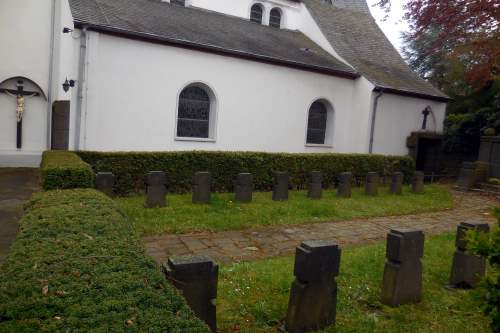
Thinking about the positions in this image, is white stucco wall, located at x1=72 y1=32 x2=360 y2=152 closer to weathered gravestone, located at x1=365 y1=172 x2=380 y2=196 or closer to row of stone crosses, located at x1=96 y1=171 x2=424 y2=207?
row of stone crosses, located at x1=96 y1=171 x2=424 y2=207

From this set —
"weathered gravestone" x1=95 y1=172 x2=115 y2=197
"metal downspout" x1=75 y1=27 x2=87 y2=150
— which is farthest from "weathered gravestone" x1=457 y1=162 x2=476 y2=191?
"metal downspout" x1=75 y1=27 x2=87 y2=150

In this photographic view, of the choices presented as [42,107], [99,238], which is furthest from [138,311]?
[42,107]

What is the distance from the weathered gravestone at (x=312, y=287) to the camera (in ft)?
12.7

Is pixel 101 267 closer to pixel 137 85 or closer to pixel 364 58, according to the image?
pixel 137 85

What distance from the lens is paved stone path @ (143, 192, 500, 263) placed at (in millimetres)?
6574

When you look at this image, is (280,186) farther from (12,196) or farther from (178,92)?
(12,196)

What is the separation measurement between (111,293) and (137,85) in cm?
1142

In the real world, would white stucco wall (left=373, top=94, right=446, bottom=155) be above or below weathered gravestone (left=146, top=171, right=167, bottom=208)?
above

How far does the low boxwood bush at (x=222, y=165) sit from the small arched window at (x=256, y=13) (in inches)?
398

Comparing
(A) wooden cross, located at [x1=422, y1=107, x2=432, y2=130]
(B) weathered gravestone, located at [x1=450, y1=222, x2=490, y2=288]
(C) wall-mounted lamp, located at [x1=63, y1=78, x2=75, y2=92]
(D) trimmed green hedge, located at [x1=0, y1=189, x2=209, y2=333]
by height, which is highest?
(A) wooden cross, located at [x1=422, y1=107, x2=432, y2=130]

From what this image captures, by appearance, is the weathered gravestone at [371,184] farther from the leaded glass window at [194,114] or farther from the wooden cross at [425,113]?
the wooden cross at [425,113]

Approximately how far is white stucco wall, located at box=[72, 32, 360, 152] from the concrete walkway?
6.76 feet

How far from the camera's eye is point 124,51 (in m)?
12.6

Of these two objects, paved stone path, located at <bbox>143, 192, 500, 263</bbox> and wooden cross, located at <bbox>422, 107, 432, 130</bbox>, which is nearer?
paved stone path, located at <bbox>143, 192, 500, 263</bbox>
